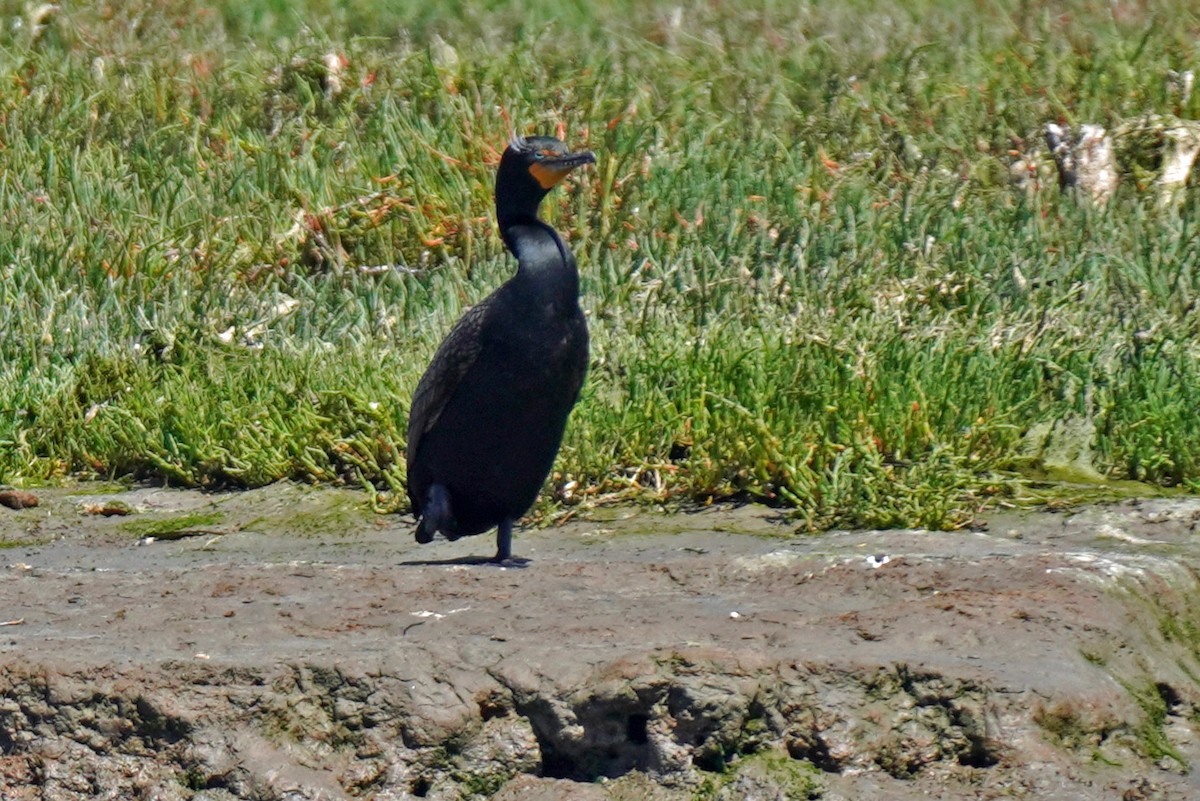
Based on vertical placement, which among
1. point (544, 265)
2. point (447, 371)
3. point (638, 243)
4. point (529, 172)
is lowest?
point (638, 243)

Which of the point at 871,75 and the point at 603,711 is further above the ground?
the point at 871,75

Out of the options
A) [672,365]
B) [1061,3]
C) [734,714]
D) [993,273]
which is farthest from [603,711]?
[1061,3]

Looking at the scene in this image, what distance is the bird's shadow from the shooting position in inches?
181

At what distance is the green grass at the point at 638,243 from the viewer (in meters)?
5.46

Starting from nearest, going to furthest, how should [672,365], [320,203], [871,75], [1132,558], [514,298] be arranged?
[1132,558], [514,298], [672,365], [320,203], [871,75]

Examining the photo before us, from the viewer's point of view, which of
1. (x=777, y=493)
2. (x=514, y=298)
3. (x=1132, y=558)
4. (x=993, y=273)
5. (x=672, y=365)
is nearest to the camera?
(x=1132, y=558)

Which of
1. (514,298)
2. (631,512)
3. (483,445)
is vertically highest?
(514,298)

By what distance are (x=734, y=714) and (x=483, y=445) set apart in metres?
1.56

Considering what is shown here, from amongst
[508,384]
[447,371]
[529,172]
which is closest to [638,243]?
[529,172]

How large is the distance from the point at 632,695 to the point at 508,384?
4.59 ft

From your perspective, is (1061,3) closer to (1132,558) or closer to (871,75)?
(871,75)

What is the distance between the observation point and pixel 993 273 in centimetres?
663

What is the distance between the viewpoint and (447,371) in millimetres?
4750

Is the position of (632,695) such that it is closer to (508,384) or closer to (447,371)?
(508,384)
